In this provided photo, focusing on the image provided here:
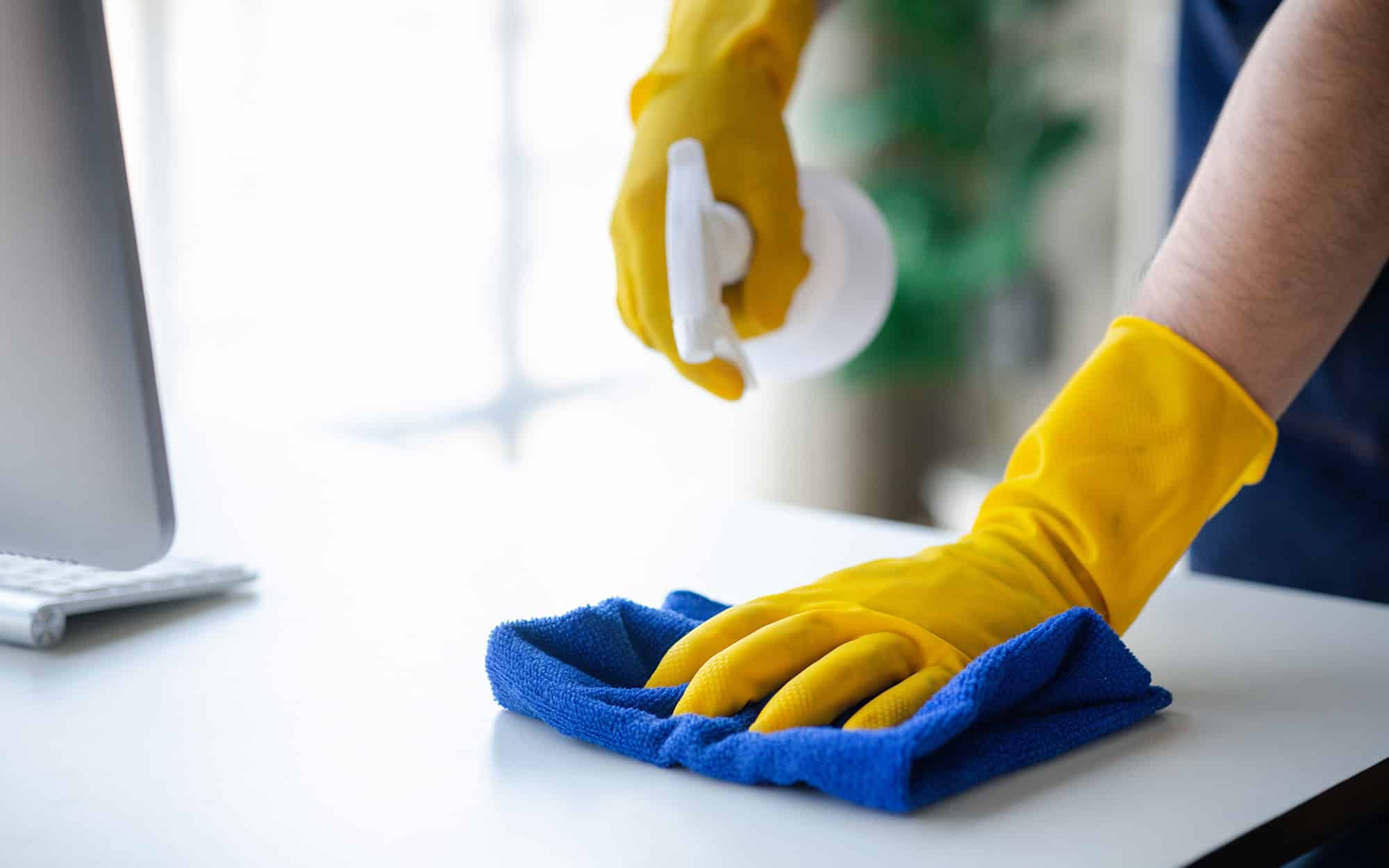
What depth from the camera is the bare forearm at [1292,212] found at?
89cm

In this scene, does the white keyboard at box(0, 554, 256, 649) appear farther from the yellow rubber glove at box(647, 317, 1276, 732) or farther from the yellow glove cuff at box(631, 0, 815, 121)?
the yellow glove cuff at box(631, 0, 815, 121)

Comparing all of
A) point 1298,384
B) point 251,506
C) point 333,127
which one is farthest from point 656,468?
point 1298,384

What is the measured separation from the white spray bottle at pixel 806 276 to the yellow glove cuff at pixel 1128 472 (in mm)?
275

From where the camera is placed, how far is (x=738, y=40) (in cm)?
124

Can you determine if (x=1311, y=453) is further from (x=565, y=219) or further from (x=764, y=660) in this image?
(x=565, y=219)

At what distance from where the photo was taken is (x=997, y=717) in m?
0.65

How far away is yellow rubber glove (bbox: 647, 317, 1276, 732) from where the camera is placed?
0.71m

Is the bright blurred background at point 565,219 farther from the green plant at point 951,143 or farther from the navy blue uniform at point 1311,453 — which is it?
the navy blue uniform at point 1311,453

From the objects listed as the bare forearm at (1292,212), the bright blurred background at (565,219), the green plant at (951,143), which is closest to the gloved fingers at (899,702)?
the bare forearm at (1292,212)

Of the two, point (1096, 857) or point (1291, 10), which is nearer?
point (1096, 857)

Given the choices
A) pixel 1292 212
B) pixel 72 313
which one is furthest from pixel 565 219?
pixel 72 313

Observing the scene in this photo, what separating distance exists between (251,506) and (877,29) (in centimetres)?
318

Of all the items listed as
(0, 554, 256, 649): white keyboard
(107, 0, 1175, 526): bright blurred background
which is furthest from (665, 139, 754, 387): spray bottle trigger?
(107, 0, 1175, 526): bright blurred background

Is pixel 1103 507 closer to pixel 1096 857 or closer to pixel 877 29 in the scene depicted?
pixel 1096 857
